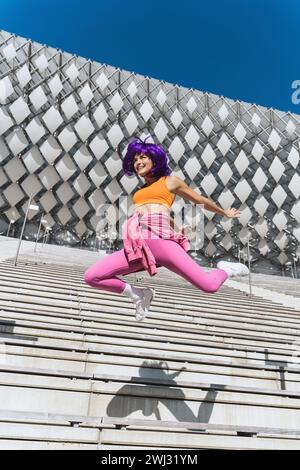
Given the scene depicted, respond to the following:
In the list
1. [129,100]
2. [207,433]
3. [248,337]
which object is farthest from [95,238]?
[207,433]

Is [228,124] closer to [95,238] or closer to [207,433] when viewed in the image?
[95,238]

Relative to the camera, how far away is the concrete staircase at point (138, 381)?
2141mm

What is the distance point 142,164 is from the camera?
2797 millimetres

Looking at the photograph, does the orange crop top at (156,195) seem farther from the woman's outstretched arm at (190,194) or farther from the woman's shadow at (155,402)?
the woman's shadow at (155,402)

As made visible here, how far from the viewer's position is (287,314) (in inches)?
269

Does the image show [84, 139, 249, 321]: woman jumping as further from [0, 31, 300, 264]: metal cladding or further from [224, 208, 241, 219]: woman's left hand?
[0, 31, 300, 264]: metal cladding

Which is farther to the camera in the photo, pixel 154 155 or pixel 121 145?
pixel 121 145

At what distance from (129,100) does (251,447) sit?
110ft

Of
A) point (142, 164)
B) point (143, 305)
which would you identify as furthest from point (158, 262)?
point (142, 164)

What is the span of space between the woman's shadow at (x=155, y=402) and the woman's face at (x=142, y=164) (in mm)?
1672

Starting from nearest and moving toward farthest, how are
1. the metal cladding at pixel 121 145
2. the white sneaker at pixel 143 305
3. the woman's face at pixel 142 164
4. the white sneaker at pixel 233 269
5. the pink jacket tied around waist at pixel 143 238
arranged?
the pink jacket tied around waist at pixel 143 238 < the white sneaker at pixel 143 305 < the white sneaker at pixel 233 269 < the woman's face at pixel 142 164 < the metal cladding at pixel 121 145

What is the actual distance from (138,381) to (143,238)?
1.21m

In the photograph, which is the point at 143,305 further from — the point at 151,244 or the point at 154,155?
the point at 154,155

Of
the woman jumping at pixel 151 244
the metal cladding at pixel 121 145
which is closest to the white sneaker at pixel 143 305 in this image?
the woman jumping at pixel 151 244
